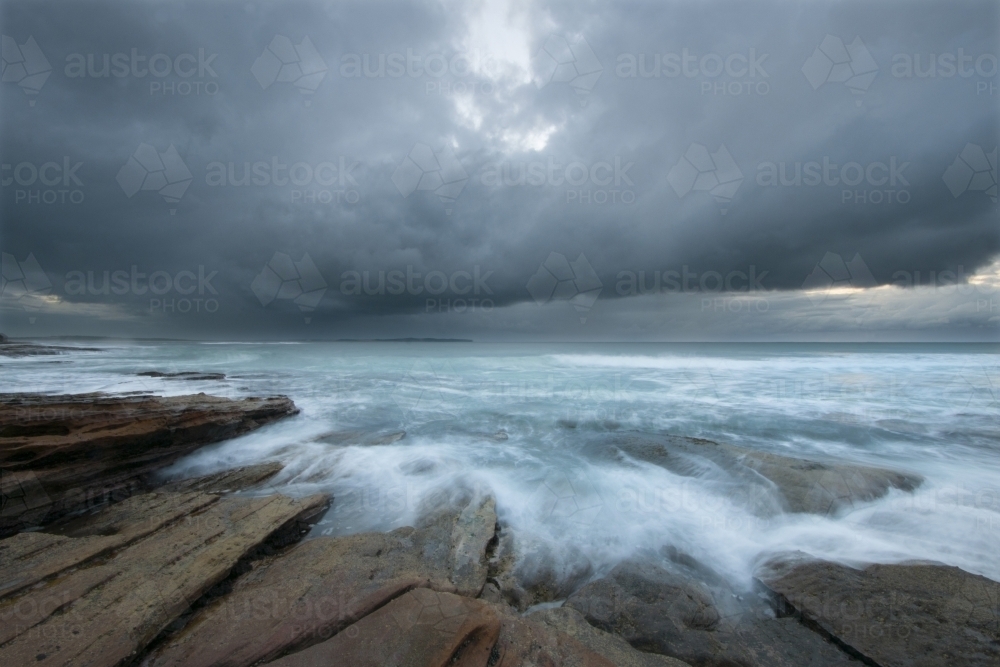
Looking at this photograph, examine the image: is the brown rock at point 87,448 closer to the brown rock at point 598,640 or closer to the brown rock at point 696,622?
the brown rock at point 598,640

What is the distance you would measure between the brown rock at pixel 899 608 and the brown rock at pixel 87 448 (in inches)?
359

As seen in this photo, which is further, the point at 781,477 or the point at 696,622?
the point at 781,477

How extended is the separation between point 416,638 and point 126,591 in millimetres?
2620

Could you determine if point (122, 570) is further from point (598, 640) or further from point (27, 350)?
point (27, 350)

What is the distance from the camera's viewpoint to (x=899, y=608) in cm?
348

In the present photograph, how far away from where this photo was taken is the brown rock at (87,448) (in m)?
5.21

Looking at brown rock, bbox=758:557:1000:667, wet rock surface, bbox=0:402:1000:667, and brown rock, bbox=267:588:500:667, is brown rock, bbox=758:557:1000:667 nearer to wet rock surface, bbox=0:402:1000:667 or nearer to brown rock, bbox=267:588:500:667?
wet rock surface, bbox=0:402:1000:667

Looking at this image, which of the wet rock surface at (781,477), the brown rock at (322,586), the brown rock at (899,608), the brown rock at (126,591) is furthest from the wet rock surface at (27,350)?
the brown rock at (899,608)

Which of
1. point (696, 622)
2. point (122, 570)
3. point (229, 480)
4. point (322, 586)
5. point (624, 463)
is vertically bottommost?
point (624, 463)

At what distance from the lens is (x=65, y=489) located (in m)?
5.55

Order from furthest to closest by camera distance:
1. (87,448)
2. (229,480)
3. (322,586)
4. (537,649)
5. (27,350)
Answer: (27,350)
(229,480)
(87,448)
(322,586)
(537,649)

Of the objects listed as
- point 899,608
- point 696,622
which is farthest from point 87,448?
point 899,608

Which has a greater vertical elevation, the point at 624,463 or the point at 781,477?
the point at 781,477

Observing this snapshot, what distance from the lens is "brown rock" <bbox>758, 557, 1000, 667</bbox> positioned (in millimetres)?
3018
